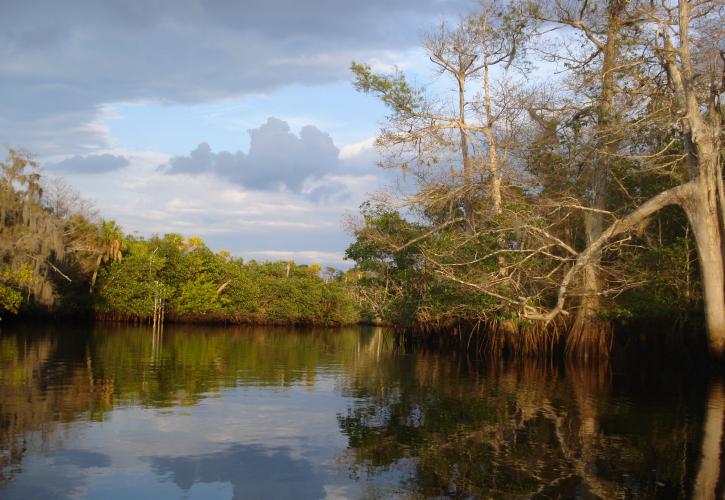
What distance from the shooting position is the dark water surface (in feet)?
20.2

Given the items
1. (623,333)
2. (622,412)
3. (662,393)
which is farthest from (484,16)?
(622,412)

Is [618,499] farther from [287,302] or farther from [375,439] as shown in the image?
[287,302]

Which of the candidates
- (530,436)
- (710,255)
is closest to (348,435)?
(530,436)

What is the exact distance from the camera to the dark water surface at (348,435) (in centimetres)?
616

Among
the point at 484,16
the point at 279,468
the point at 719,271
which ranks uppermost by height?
the point at 484,16

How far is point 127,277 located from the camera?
40688mm

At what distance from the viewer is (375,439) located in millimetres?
8086

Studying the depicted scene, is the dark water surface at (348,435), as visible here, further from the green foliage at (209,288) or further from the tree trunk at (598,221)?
the green foliage at (209,288)

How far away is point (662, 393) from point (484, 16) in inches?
525

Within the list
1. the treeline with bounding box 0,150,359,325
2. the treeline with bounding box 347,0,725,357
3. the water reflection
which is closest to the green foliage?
the treeline with bounding box 0,150,359,325

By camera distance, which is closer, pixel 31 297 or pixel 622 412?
pixel 622 412

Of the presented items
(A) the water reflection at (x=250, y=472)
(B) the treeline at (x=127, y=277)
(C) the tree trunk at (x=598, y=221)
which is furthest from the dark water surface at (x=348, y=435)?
(B) the treeline at (x=127, y=277)

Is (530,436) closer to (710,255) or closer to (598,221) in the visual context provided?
(710,255)

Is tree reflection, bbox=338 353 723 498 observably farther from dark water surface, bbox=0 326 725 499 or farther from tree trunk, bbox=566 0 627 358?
tree trunk, bbox=566 0 627 358
